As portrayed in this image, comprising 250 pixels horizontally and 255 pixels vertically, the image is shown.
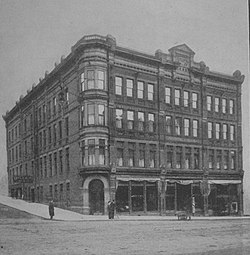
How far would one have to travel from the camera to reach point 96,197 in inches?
201

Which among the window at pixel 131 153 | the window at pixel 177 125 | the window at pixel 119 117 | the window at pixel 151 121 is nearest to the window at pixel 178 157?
the window at pixel 177 125

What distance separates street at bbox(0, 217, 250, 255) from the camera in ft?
13.9

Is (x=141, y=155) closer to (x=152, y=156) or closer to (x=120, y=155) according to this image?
(x=152, y=156)

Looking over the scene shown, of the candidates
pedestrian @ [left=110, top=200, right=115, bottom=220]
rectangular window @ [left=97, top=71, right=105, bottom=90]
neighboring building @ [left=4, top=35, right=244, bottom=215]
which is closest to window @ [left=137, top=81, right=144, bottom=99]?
neighboring building @ [left=4, top=35, right=244, bottom=215]

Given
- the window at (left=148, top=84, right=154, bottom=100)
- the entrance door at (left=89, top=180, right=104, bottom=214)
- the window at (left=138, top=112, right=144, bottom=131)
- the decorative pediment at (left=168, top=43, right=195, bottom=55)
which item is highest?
the decorative pediment at (left=168, top=43, right=195, bottom=55)

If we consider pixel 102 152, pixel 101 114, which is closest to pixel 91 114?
pixel 101 114

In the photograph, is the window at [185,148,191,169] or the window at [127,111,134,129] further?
the window at [185,148,191,169]

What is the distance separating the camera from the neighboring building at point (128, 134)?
4.77 meters

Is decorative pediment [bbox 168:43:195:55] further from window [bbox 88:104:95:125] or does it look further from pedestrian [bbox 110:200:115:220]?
pedestrian [bbox 110:200:115:220]

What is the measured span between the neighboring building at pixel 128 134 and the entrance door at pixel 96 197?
1 cm

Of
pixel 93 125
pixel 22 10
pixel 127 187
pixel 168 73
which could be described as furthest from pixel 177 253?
pixel 22 10

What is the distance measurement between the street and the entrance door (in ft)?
0.61

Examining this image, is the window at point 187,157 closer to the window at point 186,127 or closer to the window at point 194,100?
the window at point 186,127

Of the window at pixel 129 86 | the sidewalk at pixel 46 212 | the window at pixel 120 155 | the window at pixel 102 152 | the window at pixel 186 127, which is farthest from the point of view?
the window at pixel 186 127
